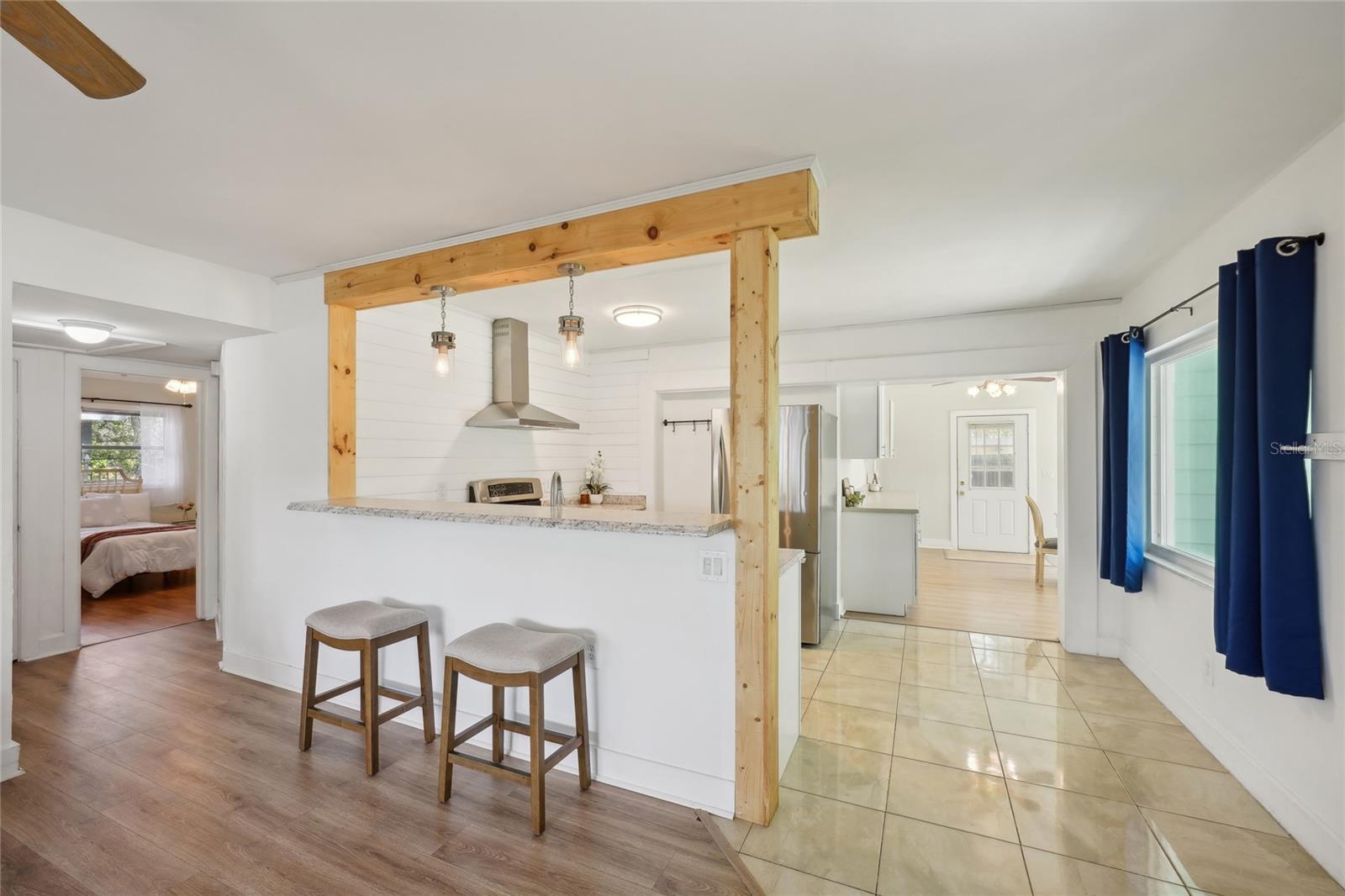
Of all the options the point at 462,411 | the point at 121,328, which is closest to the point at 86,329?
the point at 121,328

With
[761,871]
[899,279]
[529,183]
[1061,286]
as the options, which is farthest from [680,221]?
[1061,286]

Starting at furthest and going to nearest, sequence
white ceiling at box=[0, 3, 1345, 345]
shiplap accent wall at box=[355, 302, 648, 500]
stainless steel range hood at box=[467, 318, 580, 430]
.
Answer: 1. stainless steel range hood at box=[467, 318, 580, 430]
2. shiplap accent wall at box=[355, 302, 648, 500]
3. white ceiling at box=[0, 3, 1345, 345]

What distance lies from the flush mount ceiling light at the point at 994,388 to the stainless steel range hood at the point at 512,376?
5504mm

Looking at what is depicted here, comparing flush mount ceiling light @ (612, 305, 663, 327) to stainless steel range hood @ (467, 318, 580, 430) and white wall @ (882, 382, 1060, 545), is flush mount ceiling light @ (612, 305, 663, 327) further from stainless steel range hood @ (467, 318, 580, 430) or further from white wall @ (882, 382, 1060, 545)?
white wall @ (882, 382, 1060, 545)

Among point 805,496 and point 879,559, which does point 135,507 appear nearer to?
point 805,496

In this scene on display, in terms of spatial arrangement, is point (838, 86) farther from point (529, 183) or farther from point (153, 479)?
point (153, 479)

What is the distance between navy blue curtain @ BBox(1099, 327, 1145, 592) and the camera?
345 centimetres

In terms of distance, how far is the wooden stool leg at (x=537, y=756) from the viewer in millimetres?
2176

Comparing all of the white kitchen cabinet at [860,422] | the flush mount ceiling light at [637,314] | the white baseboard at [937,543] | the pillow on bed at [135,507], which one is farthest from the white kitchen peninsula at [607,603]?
the white baseboard at [937,543]

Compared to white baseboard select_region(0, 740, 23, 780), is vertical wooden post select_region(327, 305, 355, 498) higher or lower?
higher

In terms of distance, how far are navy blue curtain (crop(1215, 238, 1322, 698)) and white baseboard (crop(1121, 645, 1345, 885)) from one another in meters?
0.47

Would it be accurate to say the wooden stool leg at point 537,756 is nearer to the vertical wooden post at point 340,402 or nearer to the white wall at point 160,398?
the vertical wooden post at point 340,402

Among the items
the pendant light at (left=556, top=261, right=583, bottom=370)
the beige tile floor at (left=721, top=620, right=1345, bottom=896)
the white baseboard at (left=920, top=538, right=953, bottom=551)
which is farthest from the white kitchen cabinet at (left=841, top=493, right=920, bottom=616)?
the white baseboard at (left=920, top=538, right=953, bottom=551)

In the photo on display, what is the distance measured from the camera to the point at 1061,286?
3.71m
